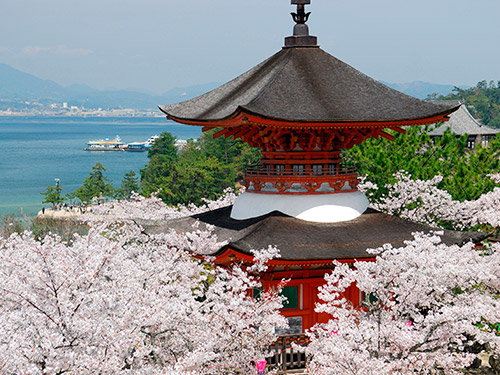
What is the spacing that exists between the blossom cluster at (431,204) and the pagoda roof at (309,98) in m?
5.92

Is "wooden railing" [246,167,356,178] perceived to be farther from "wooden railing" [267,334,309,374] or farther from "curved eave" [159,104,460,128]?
"wooden railing" [267,334,309,374]

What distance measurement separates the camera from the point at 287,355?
1430 cm

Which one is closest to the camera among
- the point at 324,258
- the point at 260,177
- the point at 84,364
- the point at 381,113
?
the point at 84,364

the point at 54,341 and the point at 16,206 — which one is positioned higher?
the point at 54,341

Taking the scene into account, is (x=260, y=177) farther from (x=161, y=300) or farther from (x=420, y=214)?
(x=420, y=214)

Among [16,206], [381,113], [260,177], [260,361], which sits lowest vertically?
[16,206]

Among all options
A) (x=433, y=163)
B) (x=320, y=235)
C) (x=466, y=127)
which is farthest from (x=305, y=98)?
(x=466, y=127)

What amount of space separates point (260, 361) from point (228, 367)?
0.97 m

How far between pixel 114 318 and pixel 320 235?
7.02 metres

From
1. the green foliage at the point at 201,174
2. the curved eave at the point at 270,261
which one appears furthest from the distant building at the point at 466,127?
the curved eave at the point at 270,261

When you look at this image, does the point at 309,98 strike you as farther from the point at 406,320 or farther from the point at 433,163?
the point at 433,163

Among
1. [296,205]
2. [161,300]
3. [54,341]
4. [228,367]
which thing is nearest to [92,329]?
[54,341]

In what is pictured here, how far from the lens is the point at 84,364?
7.96 metres

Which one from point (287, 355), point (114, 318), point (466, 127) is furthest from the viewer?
point (466, 127)
